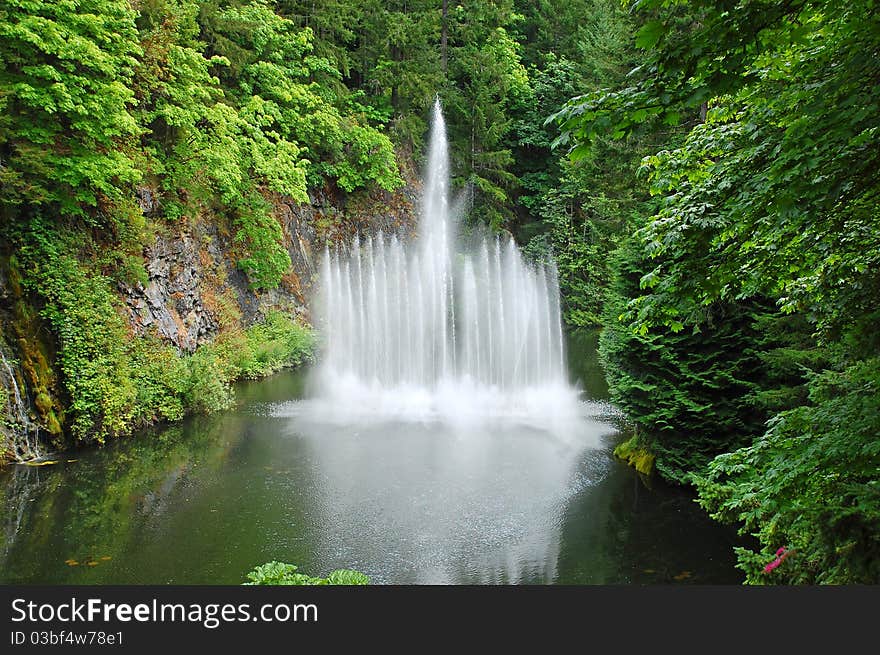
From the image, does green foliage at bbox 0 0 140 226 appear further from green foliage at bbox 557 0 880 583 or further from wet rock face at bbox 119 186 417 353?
green foliage at bbox 557 0 880 583

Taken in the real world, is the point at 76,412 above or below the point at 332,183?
below

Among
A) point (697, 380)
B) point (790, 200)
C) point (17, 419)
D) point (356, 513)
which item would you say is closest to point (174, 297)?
point (17, 419)

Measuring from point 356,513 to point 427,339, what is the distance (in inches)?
447

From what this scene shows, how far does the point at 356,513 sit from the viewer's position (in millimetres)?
8547

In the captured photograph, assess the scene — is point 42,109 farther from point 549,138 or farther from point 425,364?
point 549,138

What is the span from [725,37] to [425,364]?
1613 cm

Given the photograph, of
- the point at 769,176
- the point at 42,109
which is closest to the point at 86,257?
the point at 42,109

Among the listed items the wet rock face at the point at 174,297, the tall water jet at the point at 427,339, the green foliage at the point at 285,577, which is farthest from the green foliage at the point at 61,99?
the green foliage at the point at 285,577

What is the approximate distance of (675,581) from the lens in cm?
700

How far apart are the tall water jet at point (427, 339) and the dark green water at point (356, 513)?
14.0ft

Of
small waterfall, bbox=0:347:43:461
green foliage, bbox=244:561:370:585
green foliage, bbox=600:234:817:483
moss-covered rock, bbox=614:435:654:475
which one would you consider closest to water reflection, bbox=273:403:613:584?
moss-covered rock, bbox=614:435:654:475

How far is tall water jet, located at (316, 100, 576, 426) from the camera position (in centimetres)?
1695

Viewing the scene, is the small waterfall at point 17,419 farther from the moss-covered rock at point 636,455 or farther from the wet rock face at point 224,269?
the moss-covered rock at point 636,455

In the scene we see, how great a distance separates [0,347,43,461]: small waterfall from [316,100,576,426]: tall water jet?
22.5 feet
